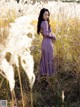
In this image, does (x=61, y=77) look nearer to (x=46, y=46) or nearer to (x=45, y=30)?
(x=46, y=46)

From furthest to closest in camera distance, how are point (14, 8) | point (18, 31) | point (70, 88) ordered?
point (14, 8) → point (70, 88) → point (18, 31)

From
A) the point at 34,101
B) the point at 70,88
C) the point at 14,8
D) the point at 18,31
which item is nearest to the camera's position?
the point at 18,31

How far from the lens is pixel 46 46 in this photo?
5391 millimetres

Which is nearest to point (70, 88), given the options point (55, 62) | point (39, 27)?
point (55, 62)

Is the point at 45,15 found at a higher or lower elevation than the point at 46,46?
higher

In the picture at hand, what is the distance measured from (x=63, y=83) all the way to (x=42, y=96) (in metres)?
0.47

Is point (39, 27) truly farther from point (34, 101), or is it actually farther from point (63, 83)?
point (34, 101)

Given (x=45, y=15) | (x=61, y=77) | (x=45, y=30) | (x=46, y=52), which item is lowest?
(x=61, y=77)

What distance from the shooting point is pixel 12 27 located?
2.22 m

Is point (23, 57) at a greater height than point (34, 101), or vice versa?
point (23, 57)

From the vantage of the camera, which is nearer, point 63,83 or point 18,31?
point 18,31

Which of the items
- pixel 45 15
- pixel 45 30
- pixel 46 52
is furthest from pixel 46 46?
pixel 45 15

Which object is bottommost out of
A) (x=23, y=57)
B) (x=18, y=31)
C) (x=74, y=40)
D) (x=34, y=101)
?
(x=34, y=101)

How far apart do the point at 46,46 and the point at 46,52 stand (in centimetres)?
9
